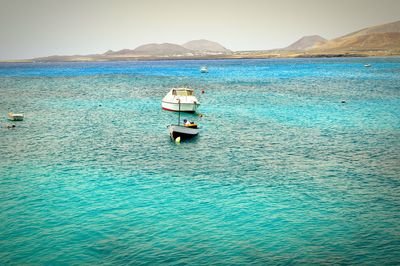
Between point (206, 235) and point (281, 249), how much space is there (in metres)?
3.75

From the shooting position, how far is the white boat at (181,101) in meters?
57.1

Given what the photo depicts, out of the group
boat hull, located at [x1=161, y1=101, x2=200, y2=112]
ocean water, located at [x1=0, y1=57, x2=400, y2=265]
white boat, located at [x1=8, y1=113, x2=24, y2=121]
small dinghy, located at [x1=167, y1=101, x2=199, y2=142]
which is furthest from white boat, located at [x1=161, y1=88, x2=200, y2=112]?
white boat, located at [x1=8, y1=113, x2=24, y2=121]

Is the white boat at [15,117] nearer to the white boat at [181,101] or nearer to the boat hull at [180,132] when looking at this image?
the white boat at [181,101]

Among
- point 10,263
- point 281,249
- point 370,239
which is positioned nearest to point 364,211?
point 370,239

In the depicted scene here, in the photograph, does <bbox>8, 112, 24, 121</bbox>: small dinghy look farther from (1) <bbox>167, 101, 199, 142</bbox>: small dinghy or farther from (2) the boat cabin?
(1) <bbox>167, 101, 199, 142</bbox>: small dinghy

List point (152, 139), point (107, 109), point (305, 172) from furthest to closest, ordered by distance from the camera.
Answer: point (107, 109), point (152, 139), point (305, 172)

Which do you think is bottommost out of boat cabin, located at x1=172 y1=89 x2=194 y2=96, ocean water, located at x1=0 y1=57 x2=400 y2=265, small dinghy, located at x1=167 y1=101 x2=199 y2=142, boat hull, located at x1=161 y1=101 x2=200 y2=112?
ocean water, located at x1=0 y1=57 x2=400 y2=265

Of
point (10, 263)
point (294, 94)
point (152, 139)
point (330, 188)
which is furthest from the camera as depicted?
point (294, 94)

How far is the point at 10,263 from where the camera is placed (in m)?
16.0

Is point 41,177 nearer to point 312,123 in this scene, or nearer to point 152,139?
point 152,139

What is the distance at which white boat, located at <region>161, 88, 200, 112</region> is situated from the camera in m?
57.1

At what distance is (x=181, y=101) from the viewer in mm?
57719

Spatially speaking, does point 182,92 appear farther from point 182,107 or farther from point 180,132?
point 180,132

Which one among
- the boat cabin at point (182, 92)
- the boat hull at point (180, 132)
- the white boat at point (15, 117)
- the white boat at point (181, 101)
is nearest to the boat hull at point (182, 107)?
the white boat at point (181, 101)
